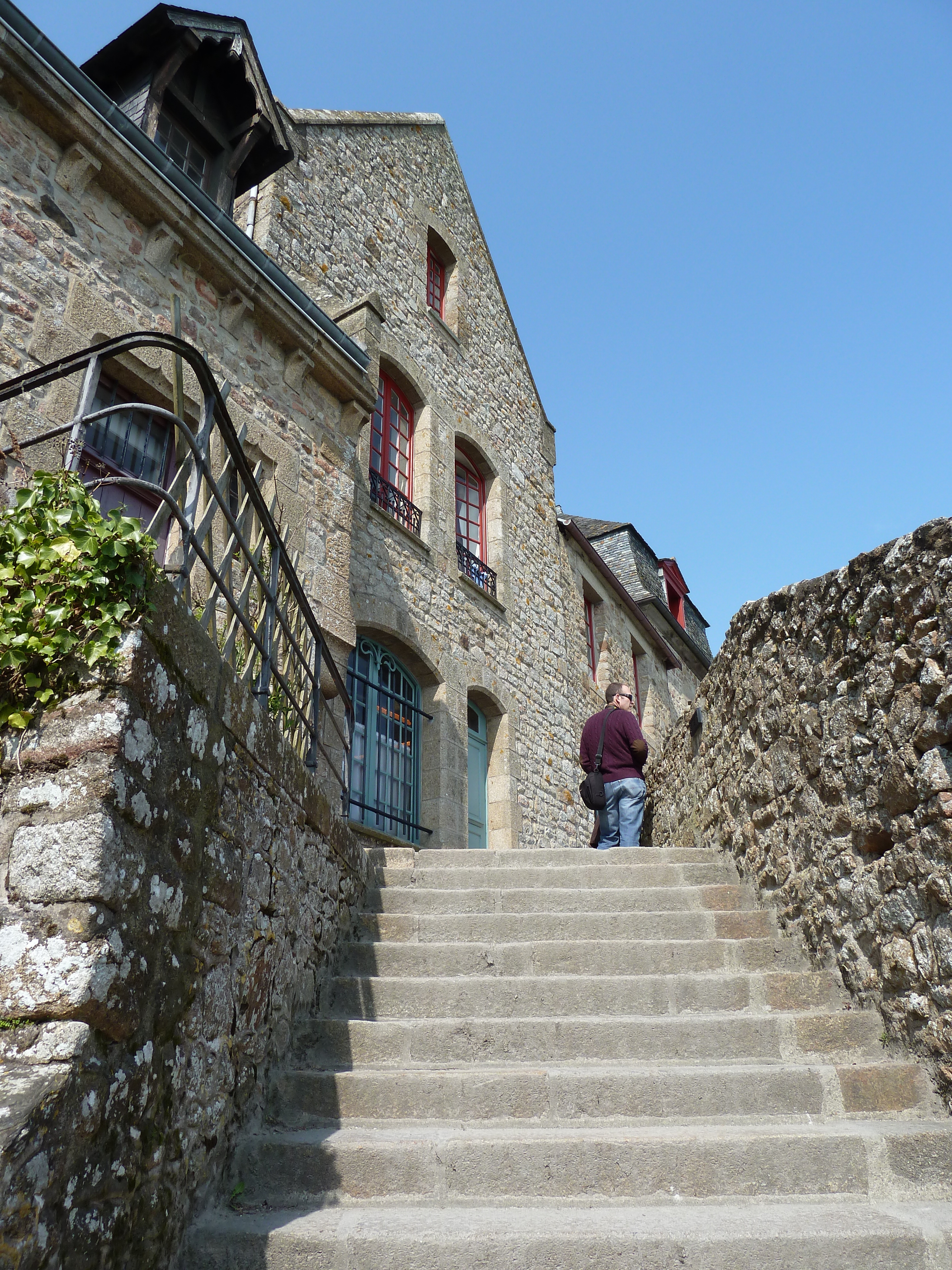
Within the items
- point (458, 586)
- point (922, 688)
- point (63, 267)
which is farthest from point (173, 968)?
point (458, 586)

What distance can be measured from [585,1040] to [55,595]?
240 centimetres

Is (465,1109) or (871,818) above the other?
(871,818)

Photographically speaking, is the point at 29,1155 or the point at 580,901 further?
the point at 580,901

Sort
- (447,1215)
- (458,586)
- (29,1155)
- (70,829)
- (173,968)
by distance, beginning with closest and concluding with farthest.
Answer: (29,1155) < (70,829) < (173,968) < (447,1215) < (458,586)

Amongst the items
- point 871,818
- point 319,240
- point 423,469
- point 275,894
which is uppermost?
point 319,240

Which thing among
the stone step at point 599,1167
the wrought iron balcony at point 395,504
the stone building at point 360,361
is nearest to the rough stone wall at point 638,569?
the stone building at point 360,361

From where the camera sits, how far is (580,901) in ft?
14.0

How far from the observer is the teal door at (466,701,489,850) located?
8523 millimetres

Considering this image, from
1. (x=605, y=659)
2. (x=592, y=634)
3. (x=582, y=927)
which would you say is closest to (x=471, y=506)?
(x=592, y=634)

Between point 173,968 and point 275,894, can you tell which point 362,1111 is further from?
point 173,968

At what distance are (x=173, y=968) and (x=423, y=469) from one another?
7.12 meters

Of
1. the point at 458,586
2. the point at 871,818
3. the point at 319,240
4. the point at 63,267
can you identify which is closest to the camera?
the point at 871,818

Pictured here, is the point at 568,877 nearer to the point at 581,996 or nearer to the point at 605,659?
the point at 581,996

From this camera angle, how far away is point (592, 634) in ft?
40.3
